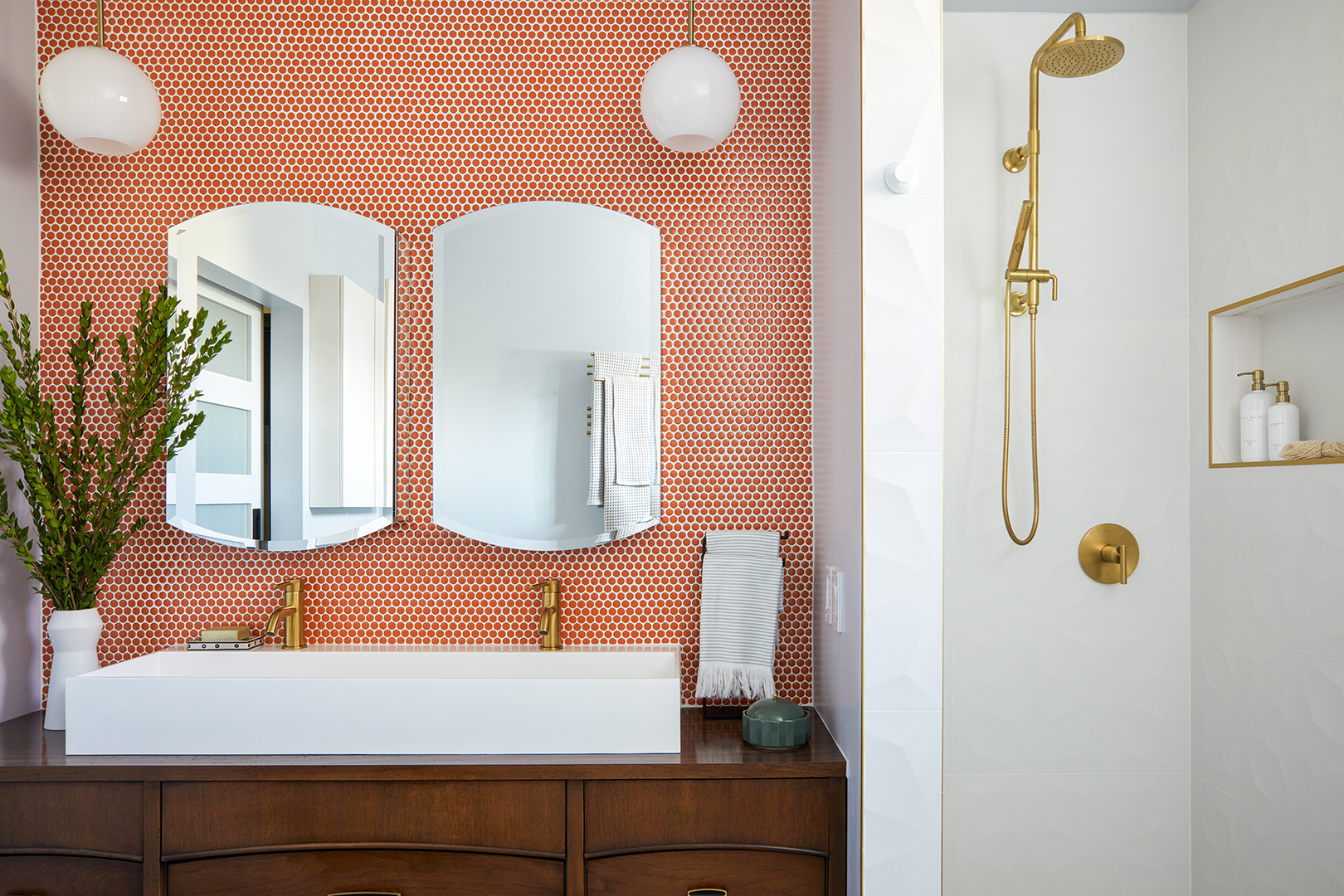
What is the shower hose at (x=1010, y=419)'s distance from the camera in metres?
1.86

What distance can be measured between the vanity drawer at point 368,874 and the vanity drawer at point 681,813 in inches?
5.1

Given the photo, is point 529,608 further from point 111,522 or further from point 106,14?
point 106,14

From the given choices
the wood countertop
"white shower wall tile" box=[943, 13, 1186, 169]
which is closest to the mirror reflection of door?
the wood countertop

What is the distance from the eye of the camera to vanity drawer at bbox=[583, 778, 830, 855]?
4.94 ft

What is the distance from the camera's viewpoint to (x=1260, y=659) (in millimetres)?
1734

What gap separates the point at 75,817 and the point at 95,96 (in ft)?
4.89

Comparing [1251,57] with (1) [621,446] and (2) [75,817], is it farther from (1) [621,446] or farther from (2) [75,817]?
(2) [75,817]

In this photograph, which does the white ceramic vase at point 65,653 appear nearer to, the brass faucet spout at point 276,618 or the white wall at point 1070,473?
the brass faucet spout at point 276,618

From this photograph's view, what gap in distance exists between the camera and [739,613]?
1874mm

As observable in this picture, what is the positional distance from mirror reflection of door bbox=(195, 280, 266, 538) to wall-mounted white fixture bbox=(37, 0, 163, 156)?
1.23 ft

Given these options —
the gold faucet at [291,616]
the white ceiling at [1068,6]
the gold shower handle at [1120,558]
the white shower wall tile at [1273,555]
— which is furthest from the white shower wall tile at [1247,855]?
the gold faucet at [291,616]

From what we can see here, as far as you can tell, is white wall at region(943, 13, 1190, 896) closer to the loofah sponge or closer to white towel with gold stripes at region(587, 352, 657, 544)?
the loofah sponge

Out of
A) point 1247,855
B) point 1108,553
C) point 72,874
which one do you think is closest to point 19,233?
point 72,874

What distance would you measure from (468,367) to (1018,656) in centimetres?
156
